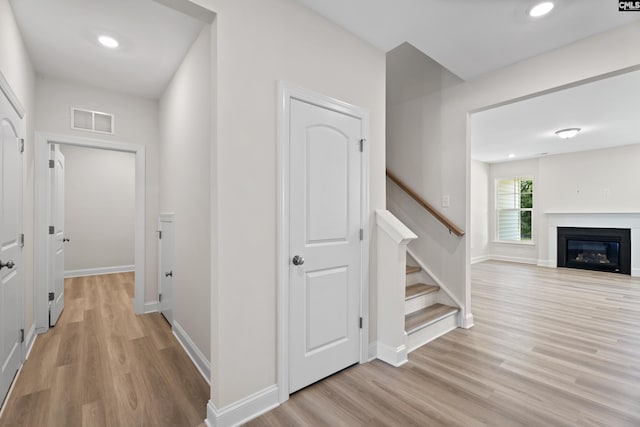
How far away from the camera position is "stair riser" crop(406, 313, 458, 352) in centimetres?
259

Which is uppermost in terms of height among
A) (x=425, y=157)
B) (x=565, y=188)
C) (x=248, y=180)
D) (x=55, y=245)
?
(x=425, y=157)

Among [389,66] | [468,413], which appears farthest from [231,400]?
[389,66]

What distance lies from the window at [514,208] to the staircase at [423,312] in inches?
227

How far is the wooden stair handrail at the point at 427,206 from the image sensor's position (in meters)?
3.08

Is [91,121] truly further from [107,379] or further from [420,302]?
[420,302]

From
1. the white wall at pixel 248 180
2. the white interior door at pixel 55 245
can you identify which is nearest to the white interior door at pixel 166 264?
the white interior door at pixel 55 245

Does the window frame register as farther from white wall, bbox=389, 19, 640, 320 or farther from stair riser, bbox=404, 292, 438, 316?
stair riser, bbox=404, 292, 438, 316

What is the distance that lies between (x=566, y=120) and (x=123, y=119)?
6.15 m

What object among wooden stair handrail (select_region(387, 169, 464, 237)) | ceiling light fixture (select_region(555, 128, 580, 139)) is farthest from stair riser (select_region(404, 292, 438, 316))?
ceiling light fixture (select_region(555, 128, 580, 139))

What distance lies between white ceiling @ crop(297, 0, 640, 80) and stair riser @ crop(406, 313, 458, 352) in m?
2.50

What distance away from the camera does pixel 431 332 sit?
110 inches

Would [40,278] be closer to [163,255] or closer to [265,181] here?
[163,255]

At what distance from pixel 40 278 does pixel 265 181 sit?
283 cm

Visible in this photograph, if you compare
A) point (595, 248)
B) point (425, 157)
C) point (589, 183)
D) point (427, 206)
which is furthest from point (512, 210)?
point (427, 206)
